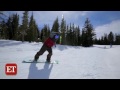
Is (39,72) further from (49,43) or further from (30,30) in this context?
(30,30)

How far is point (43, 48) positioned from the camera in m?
6.11

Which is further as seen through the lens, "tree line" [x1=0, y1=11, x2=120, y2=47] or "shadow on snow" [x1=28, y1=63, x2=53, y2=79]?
"tree line" [x1=0, y1=11, x2=120, y2=47]

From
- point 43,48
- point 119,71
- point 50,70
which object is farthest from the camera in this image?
point 43,48

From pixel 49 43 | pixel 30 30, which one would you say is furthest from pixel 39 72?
pixel 30 30

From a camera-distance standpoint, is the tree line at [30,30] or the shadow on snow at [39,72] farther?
the tree line at [30,30]

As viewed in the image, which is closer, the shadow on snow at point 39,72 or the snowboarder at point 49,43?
the shadow on snow at point 39,72

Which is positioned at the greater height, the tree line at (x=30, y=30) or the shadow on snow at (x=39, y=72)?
the tree line at (x=30, y=30)

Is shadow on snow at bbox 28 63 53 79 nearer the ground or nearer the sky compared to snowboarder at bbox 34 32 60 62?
nearer the ground

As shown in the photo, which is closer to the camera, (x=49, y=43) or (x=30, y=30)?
(x=49, y=43)
